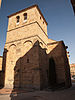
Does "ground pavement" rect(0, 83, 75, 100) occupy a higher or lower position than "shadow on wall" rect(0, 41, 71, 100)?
A: lower

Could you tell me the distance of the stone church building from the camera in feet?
36.7

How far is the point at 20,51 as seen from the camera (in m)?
12.6

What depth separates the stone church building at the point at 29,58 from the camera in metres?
11.2

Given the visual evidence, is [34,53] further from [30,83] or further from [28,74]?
[30,83]

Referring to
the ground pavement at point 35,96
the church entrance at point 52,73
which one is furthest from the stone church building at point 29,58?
the ground pavement at point 35,96

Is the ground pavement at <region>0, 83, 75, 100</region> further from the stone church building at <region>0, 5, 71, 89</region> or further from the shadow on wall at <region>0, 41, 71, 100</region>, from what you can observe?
the stone church building at <region>0, 5, 71, 89</region>

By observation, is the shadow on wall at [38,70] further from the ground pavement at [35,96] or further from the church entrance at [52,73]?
the ground pavement at [35,96]

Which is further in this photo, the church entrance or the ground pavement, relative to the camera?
the church entrance

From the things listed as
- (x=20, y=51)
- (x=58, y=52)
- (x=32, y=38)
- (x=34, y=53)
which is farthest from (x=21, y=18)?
(x=58, y=52)

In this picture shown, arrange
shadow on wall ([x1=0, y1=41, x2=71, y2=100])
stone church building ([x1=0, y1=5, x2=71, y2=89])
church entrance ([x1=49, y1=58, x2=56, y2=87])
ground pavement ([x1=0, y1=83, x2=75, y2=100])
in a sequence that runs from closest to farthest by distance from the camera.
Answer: ground pavement ([x1=0, y1=83, x2=75, y2=100]) < shadow on wall ([x1=0, y1=41, x2=71, y2=100]) < stone church building ([x1=0, y1=5, x2=71, y2=89]) < church entrance ([x1=49, y1=58, x2=56, y2=87])

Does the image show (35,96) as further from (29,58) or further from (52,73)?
(52,73)

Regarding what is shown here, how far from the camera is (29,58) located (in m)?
11.8

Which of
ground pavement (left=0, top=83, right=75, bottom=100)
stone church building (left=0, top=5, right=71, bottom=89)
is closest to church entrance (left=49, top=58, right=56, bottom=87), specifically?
stone church building (left=0, top=5, right=71, bottom=89)

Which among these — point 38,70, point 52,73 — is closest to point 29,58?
point 38,70
